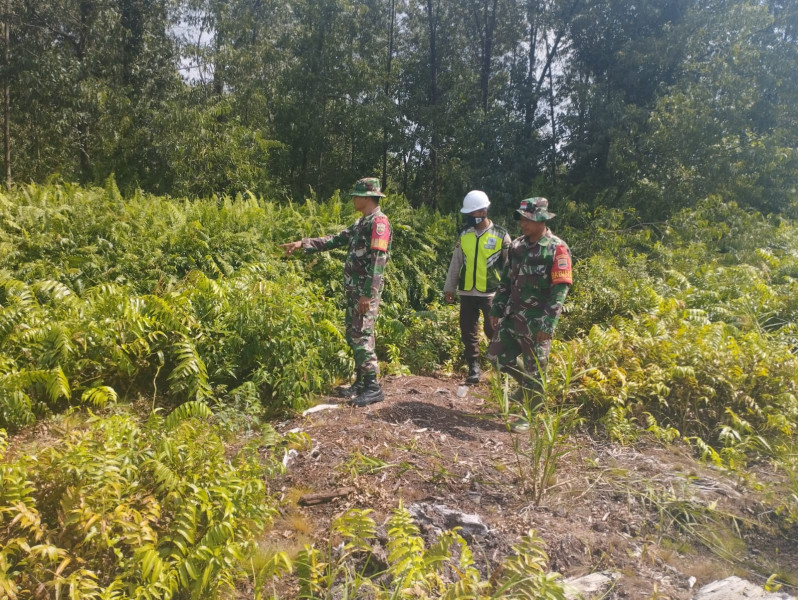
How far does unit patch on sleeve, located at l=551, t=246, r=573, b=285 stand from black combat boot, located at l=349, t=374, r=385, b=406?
1766mm

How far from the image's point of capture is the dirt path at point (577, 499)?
2.95 meters

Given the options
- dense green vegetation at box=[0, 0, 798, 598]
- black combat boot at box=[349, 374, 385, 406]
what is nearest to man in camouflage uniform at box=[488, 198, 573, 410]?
dense green vegetation at box=[0, 0, 798, 598]

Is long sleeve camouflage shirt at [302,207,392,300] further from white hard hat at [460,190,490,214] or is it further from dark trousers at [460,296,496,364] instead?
dark trousers at [460,296,496,364]

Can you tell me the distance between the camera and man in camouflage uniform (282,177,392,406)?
15.6 ft

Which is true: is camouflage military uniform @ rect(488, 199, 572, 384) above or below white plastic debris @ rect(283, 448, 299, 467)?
above

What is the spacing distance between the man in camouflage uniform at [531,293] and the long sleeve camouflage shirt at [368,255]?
1.12 m

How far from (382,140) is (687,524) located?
18463mm

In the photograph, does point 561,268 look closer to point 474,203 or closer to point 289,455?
point 474,203

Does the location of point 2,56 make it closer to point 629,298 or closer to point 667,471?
point 629,298

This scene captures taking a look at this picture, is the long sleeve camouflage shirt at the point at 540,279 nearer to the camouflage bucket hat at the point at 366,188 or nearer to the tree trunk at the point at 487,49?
the camouflage bucket hat at the point at 366,188

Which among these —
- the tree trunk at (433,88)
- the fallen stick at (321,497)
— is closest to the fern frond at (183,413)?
the fallen stick at (321,497)

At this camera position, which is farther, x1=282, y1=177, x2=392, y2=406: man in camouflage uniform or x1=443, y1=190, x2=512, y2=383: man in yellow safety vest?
x1=443, y1=190, x2=512, y2=383: man in yellow safety vest

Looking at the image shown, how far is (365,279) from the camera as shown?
4.92 meters

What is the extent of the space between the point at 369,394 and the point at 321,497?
1.57 meters
